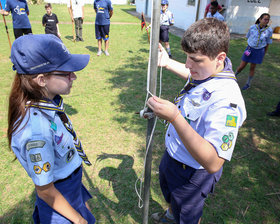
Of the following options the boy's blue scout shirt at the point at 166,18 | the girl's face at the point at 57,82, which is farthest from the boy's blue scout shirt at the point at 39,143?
the boy's blue scout shirt at the point at 166,18

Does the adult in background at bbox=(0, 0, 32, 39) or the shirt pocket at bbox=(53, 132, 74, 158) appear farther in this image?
the adult in background at bbox=(0, 0, 32, 39)

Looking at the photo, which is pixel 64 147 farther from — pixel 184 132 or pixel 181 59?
pixel 181 59

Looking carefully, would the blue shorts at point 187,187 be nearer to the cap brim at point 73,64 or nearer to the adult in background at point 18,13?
the cap brim at point 73,64

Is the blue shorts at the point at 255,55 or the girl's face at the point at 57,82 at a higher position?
the girl's face at the point at 57,82

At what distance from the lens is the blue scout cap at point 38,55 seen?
125 centimetres

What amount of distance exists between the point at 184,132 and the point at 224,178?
2.31 meters

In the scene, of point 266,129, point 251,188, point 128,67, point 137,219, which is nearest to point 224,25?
point 137,219

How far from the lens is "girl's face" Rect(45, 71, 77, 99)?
1.41m

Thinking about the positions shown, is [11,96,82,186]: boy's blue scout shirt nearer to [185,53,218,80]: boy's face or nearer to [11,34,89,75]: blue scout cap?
[11,34,89,75]: blue scout cap

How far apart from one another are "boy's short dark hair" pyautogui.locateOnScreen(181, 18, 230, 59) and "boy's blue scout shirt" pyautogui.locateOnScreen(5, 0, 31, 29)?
7.38 m

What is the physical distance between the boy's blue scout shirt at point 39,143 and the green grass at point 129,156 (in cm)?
152

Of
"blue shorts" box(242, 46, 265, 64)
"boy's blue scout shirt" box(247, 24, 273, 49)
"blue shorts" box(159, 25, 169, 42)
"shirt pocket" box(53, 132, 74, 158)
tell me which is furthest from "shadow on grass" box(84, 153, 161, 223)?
"blue shorts" box(159, 25, 169, 42)

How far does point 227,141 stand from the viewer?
1.25 metres

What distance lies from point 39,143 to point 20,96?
0.33 m
